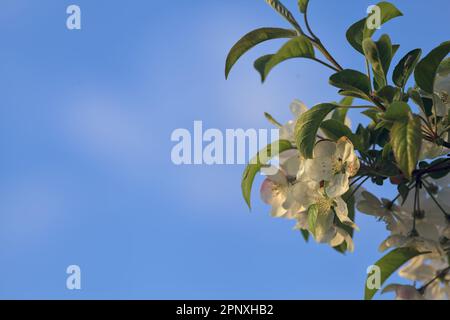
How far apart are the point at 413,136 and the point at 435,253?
0.40m

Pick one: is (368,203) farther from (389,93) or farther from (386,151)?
(389,93)

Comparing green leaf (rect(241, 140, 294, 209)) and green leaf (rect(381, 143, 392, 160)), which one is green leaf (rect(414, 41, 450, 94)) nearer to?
green leaf (rect(381, 143, 392, 160))

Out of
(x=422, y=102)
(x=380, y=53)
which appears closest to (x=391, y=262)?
(x=422, y=102)

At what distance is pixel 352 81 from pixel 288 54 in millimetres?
150

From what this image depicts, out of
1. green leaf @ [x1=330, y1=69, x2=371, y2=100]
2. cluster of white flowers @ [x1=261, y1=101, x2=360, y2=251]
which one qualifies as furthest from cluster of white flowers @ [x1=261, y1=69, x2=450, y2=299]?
green leaf @ [x1=330, y1=69, x2=371, y2=100]

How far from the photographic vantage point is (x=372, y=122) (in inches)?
56.7

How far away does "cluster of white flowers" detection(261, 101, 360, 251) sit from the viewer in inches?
53.7

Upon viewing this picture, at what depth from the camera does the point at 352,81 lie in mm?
1333

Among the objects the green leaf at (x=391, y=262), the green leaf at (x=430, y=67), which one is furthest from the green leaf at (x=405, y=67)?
the green leaf at (x=391, y=262)

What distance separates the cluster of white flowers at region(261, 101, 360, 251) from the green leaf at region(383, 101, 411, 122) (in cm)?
14
